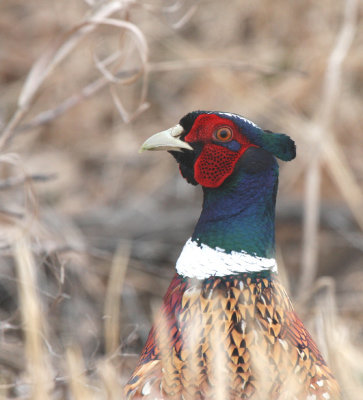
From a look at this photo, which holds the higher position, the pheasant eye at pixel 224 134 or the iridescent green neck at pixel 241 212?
the pheasant eye at pixel 224 134

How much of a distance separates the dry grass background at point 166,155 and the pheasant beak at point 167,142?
122 centimetres

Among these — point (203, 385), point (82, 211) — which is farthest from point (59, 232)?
point (203, 385)

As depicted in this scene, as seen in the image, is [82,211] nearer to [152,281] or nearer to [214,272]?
[152,281]

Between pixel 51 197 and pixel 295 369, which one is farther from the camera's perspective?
pixel 51 197

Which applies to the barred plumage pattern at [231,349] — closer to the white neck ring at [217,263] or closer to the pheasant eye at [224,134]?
the white neck ring at [217,263]

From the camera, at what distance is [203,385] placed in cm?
180

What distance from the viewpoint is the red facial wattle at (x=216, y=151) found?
195 cm

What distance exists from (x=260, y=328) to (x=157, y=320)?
314 millimetres

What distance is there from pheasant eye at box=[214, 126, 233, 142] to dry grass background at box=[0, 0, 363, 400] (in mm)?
1242

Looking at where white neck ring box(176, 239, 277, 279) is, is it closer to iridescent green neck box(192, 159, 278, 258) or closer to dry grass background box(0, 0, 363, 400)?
iridescent green neck box(192, 159, 278, 258)

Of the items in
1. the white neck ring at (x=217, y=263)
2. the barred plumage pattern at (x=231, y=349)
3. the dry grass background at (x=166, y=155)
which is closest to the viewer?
the barred plumage pattern at (x=231, y=349)

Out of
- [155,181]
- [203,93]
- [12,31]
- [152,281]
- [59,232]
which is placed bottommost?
[152,281]

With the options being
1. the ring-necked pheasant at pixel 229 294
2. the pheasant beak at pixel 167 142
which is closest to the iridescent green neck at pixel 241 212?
the ring-necked pheasant at pixel 229 294

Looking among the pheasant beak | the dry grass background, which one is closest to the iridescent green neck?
the pheasant beak
